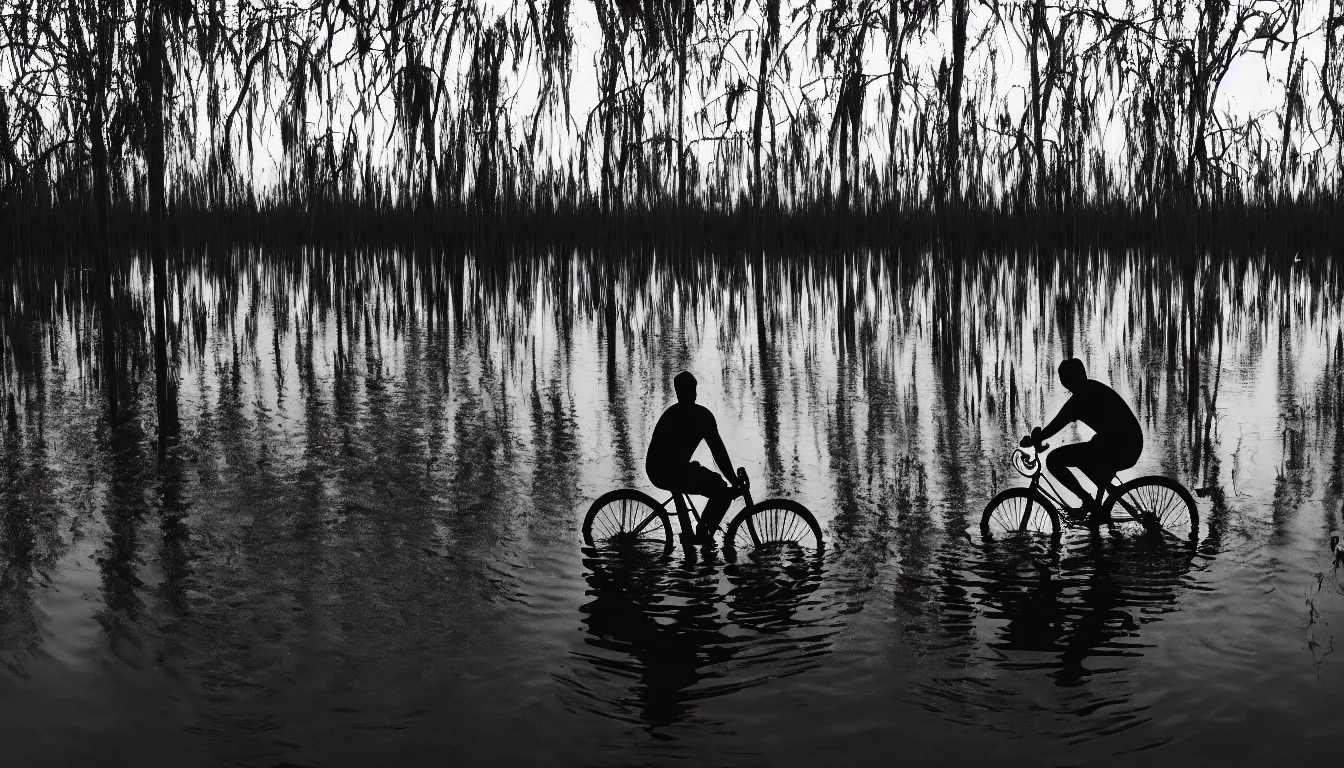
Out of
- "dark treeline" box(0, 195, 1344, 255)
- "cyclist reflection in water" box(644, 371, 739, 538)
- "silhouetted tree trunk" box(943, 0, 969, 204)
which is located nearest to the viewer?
"cyclist reflection in water" box(644, 371, 739, 538)

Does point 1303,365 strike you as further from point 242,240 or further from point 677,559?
point 242,240

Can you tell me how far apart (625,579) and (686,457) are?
2.78 feet

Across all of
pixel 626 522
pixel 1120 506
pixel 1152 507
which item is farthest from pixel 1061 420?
pixel 626 522

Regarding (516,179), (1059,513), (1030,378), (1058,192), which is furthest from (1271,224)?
(1059,513)

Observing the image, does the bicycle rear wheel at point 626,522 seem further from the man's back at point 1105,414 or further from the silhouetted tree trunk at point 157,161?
the silhouetted tree trunk at point 157,161

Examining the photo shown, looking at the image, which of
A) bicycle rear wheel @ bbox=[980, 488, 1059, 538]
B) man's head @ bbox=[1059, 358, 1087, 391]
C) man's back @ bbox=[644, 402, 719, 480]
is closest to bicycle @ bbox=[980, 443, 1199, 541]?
bicycle rear wheel @ bbox=[980, 488, 1059, 538]

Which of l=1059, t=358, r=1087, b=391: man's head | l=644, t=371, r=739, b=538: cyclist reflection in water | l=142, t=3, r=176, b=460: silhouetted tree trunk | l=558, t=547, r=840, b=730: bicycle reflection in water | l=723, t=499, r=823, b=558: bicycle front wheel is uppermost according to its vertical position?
l=142, t=3, r=176, b=460: silhouetted tree trunk

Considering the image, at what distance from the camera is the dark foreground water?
15.9ft

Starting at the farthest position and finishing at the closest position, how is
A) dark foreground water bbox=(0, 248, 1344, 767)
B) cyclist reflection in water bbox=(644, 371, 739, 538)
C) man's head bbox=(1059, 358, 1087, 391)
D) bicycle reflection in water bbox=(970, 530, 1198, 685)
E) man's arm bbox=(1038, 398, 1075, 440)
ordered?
man's head bbox=(1059, 358, 1087, 391)
man's arm bbox=(1038, 398, 1075, 440)
cyclist reflection in water bbox=(644, 371, 739, 538)
bicycle reflection in water bbox=(970, 530, 1198, 685)
dark foreground water bbox=(0, 248, 1344, 767)

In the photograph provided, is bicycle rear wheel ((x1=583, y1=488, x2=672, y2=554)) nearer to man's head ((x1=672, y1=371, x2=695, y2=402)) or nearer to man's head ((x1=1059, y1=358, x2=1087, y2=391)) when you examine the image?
man's head ((x1=672, y1=371, x2=695, y2=402))

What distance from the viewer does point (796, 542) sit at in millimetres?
7219

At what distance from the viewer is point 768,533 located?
7164 millimetres

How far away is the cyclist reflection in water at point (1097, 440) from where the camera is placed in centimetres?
747

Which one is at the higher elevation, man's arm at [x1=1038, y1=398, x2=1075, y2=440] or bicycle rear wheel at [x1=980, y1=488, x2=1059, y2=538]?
man's arm at [x1=1038, y1=398, x2=1075, y2=440]
